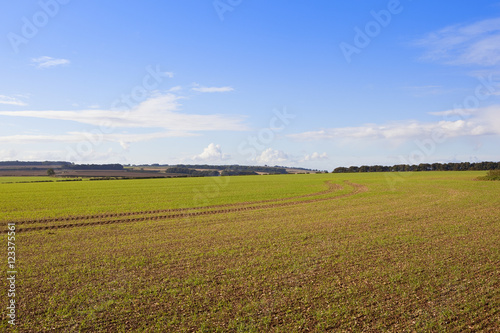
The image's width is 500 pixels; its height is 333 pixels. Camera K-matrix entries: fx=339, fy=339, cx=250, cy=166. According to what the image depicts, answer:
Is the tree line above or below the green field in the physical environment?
above

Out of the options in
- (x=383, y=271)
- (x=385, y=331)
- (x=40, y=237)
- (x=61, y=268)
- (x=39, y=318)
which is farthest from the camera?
(x=40, y=237)

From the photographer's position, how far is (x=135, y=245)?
18.3 metres

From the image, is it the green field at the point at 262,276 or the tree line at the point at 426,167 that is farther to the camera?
the tree line at the point at 426,167

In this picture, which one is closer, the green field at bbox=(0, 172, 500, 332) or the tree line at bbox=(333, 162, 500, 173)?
the green field at bbox=(0, 172, 500, 332)

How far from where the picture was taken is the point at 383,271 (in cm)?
1303

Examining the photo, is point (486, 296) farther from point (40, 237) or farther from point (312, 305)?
point (40, 237)

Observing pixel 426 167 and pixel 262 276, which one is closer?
pixel 262 276

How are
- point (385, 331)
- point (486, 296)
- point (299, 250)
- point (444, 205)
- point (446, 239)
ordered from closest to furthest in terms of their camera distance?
point (385, 331) < point (486, 296) < point (299, 250) < point (446, 239) < point (444, 205)

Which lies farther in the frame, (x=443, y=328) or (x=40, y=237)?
(x=40, y=237)

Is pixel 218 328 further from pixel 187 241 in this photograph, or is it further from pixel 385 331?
pixel 187 241

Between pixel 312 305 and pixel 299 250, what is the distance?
21.0ft

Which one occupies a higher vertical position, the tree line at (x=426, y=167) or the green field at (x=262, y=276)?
the tree line at (x=426, y=167)

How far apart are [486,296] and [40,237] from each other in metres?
22.6

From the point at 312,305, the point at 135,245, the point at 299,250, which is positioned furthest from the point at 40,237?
the point at 312,305
